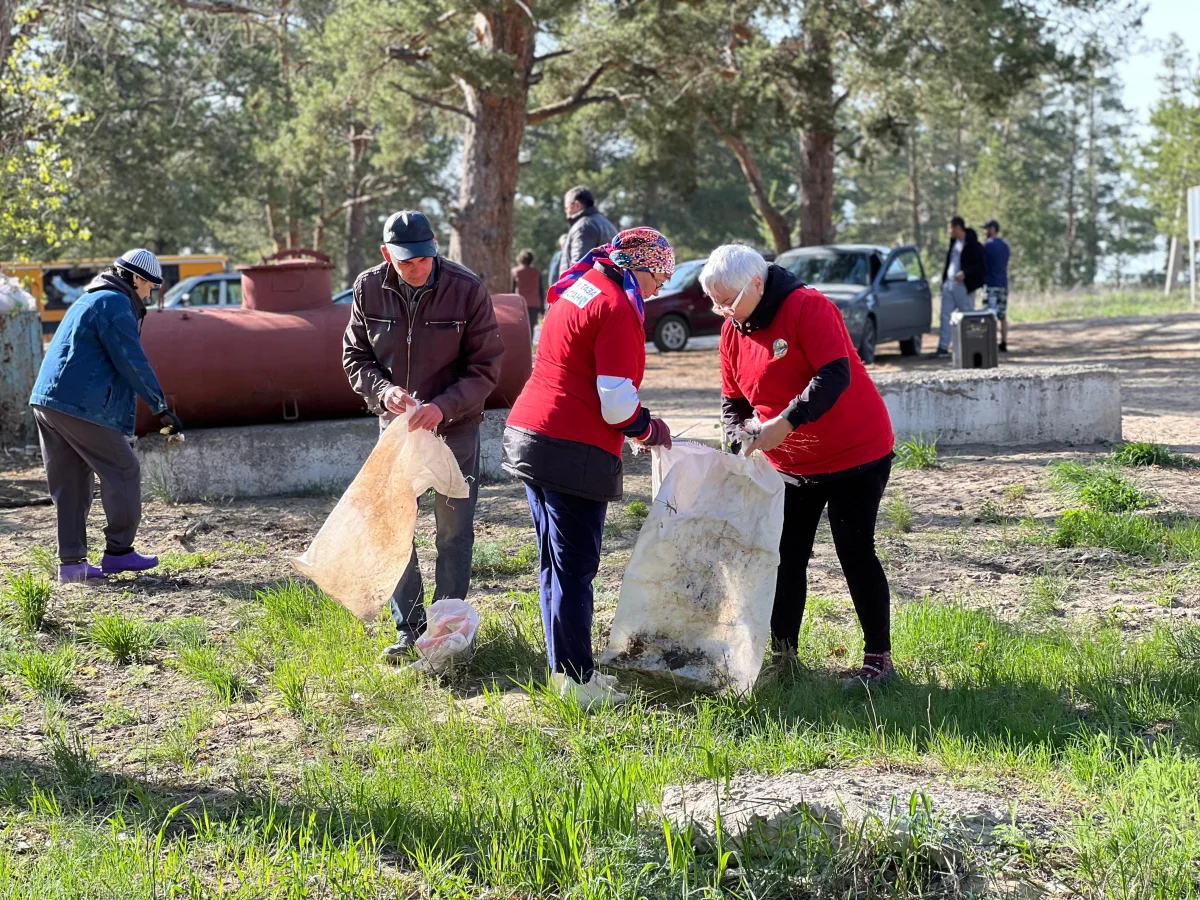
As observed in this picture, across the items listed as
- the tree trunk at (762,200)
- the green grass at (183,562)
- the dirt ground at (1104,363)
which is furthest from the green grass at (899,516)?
the tree trunk at (762,200)

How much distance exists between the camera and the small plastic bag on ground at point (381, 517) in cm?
466

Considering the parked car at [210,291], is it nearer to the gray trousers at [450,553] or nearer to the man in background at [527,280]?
the man in background at [527,280]

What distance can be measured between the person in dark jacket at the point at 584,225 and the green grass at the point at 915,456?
286 cm

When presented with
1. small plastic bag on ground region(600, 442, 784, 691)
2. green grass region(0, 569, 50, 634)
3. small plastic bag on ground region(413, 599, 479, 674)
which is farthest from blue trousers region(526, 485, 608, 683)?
green grass region(0, 569, 50, 634)

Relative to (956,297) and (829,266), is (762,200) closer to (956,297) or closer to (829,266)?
(829,266)

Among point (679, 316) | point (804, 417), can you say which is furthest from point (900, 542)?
point (679, 316)

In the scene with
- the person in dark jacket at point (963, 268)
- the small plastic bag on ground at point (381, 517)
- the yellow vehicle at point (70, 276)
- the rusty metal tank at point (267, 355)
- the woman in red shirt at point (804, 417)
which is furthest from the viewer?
the yellow vehicle at point (70, 276)

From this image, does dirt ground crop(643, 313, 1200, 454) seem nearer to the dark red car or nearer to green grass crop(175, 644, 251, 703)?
the dark red car

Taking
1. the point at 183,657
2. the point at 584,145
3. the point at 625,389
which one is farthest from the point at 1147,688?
the point at 584,145

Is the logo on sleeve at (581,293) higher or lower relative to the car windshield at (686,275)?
lower

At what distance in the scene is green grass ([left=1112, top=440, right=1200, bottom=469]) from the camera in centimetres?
834

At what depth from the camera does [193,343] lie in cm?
847

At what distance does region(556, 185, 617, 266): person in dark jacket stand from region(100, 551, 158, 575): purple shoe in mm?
4472

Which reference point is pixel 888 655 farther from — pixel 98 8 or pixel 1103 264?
pixel 1103 264
